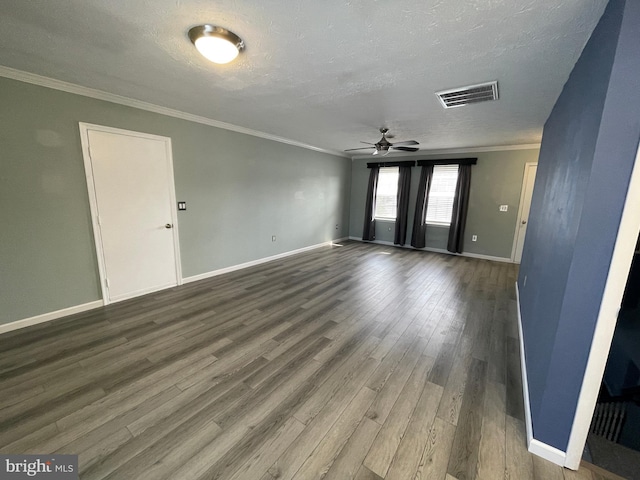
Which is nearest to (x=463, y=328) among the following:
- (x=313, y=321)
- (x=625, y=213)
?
(x=313, y=321)

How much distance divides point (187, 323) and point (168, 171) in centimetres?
219

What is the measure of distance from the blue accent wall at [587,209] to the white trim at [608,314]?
0.02m

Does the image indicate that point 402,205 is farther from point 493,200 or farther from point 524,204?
point 524,204

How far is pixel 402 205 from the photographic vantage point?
22.1ft

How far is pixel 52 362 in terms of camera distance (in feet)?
6.93

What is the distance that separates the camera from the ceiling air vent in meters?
2.41

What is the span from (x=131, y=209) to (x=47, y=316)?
4.79 ft

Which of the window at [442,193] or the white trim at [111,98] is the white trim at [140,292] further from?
the window at [442,193]

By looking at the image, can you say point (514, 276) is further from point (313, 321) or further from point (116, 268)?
point (116, 268)

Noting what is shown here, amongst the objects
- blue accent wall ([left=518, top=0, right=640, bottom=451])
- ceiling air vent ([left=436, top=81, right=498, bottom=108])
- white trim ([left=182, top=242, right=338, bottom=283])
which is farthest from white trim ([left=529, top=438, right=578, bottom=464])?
white trim ([left=182, top=242, right=338, bottom=283])

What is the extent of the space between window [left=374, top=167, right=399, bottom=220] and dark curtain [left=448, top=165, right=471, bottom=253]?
5.07 ft

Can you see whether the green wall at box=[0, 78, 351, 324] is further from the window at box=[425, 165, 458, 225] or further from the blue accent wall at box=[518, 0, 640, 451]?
the blue accent wall at box=[518, 0, 640, 451]

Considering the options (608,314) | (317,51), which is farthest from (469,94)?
(608,314)

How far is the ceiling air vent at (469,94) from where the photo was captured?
95.0 inches
